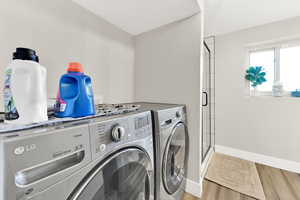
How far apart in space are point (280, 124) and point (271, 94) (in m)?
0.47

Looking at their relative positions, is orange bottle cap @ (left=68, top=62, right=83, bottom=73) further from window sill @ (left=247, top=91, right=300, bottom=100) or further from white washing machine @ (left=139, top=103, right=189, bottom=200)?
window sill @ (left=247, top=91, right=300, bottom=100)

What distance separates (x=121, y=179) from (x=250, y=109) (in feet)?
7.81

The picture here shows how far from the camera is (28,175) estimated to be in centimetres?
32

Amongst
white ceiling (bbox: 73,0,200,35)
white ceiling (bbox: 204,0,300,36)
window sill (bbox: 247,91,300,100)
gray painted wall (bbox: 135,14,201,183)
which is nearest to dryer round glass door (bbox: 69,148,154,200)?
gray painted wall (bbox: 135,14,201,183)

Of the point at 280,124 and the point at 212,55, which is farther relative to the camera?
the point at 212,55

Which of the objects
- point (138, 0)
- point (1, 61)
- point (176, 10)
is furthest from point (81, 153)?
point (176, 10)

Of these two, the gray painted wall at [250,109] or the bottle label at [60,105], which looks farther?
the gray painted wall at [250,109]

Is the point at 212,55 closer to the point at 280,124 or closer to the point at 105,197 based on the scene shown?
the point at 280,124

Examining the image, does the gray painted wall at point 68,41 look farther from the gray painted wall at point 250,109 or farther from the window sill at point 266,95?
the window sill at point 266,95

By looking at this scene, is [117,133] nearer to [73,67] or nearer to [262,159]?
[73,67]

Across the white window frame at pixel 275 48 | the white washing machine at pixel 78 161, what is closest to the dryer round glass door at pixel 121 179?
the white washing machine at pixel 78 161

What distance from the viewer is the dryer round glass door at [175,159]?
0.95 m

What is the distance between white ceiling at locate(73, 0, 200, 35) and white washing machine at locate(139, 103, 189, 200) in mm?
960

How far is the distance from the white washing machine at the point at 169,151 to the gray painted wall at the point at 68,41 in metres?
0.72
